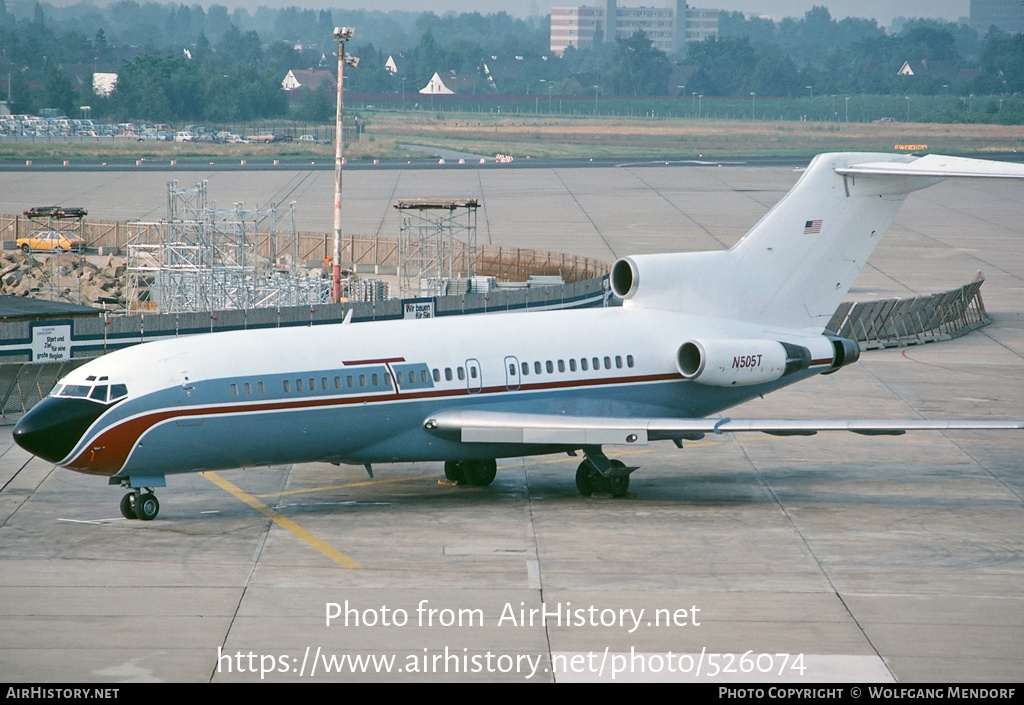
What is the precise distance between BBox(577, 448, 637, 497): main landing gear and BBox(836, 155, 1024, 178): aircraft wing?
29.0 feet

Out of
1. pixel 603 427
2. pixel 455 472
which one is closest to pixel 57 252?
pixel 455 472

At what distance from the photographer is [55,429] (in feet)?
80.7

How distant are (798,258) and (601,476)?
7364 millimetres

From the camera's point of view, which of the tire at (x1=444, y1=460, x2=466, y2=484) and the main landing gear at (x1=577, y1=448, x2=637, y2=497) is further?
the tire at (x1=444, y1=460, x2=466, y2=484)

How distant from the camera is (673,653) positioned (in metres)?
19.0

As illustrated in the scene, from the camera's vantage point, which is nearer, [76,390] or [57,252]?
[76,390]

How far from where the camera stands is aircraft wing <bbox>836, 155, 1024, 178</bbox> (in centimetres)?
2811

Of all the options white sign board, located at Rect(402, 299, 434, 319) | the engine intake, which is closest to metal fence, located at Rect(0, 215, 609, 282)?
white sign board, located at Rect(402, 299, 434, 319)

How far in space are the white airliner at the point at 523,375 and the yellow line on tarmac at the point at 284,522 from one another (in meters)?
1.18

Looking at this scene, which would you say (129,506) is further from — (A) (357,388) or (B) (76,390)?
(A) (357,388)

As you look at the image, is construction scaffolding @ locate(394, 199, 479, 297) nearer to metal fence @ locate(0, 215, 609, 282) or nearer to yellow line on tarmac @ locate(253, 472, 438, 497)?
metal fence @ locate(0, 215, 609, 282)

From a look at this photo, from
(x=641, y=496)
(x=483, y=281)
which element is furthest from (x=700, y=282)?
(x=483, y=281)

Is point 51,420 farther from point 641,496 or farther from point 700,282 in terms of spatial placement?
point 700,282
